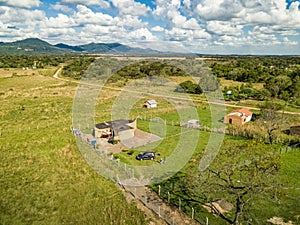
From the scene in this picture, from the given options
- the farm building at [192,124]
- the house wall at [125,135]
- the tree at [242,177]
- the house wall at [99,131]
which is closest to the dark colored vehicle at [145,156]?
the house wall at [125,135]

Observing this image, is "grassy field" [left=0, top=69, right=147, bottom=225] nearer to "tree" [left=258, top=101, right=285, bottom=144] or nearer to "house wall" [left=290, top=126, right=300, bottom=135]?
"tree" [left=258, top=101, right=285, bottom=144]

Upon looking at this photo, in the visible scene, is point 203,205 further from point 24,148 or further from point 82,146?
point 24,148

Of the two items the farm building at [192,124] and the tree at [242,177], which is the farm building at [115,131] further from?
the tree at [242,177]

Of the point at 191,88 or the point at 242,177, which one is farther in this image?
the point at 191,88

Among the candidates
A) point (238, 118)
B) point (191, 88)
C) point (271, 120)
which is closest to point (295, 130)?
point (271, 120)

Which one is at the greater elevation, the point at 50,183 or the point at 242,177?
the point at 242,177

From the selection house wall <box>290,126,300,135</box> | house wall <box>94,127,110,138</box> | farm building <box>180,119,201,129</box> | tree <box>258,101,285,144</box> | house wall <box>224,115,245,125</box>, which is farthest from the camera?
house wall <box>224,115,245,125</box>

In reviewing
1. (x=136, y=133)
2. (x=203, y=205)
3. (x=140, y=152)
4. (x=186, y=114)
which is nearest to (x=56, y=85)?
(x=186, y=114)

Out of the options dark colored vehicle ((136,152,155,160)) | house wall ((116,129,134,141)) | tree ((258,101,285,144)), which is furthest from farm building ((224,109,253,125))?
dark colored vehicle ((136,152,155,160))

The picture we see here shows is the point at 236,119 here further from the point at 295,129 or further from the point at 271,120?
the point at 295,129
